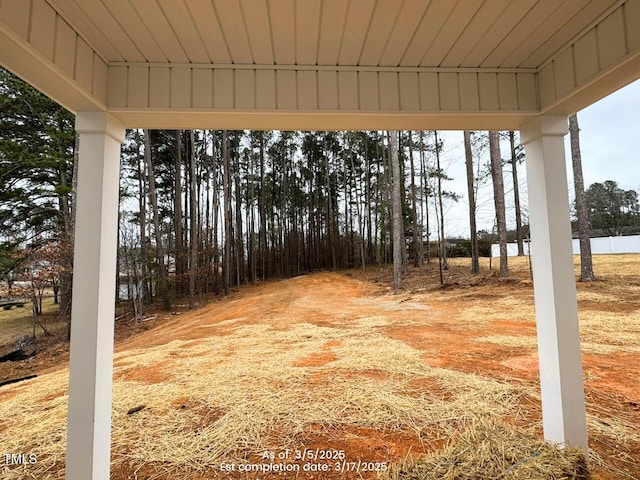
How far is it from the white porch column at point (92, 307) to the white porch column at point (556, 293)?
2.21 meters

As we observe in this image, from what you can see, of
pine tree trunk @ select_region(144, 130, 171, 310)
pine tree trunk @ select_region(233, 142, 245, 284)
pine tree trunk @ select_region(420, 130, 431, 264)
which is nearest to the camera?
pine tree trunk @ select_region(144, 130, 171, 310)

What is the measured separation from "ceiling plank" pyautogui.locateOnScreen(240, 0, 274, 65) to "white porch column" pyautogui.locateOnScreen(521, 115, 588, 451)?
1.45m

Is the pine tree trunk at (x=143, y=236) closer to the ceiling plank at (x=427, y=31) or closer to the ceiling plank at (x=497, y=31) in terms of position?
the ceiling plank at (x=427, y=31)

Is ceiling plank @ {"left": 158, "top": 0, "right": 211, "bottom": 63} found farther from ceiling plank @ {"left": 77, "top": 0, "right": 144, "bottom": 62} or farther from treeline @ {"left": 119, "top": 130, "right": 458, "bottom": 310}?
treeline @ {"left": 119, "top": 130, "right": 458, "bottom": 310}

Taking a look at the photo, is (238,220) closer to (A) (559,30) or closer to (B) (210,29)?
(B) (210,29)

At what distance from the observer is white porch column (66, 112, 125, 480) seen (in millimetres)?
1416

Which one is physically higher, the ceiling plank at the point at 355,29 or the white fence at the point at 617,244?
the ceiling plank at the point at 355,29

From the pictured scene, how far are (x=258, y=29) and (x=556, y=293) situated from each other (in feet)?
6.25

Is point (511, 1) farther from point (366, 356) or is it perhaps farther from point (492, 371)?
point (366, 356)

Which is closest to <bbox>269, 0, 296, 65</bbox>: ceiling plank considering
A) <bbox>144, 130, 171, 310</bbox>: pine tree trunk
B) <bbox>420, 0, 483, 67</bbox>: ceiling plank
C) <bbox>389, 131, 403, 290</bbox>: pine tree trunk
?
<bbox>420, 0, 483, 67</bbox>: ceiling plank

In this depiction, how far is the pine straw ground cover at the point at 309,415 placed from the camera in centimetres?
179

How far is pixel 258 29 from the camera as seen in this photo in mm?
1345

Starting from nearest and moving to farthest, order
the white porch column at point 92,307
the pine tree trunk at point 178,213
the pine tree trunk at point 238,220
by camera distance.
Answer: the white porch column at point 92,307, the pine tree trunk at point 178,213, the pine tree trunk at point 238,220

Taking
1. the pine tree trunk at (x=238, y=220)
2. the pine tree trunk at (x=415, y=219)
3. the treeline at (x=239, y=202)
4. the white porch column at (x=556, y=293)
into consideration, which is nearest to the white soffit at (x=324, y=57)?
the white porch column at (x=556, y=293)
